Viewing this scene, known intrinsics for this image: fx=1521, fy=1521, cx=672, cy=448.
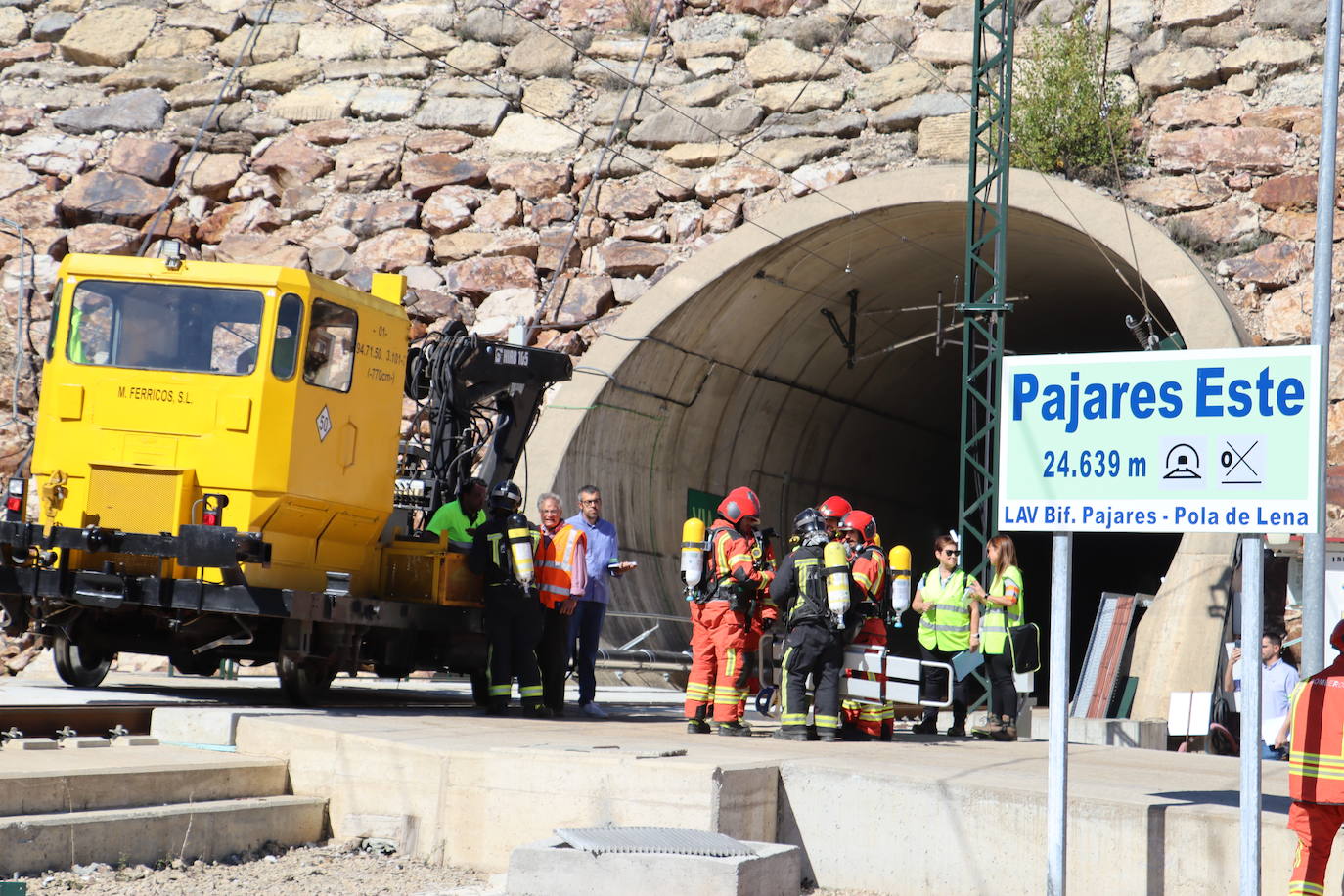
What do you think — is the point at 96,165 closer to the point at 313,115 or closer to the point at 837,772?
the point at 313,115

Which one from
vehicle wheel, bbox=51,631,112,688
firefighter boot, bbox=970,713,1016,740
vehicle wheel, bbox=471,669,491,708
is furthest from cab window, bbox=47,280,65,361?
firefighter boot, bbox=970,713,1016,740

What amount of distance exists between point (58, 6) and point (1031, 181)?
14006 millimetres

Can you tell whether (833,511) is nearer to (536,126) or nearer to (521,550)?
(521,550)

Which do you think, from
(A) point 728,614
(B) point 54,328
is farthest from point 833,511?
(B) point 54,328

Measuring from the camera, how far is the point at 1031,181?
16828 millimetres

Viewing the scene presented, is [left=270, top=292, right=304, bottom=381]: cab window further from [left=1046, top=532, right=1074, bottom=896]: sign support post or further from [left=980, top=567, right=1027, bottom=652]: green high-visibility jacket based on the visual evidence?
[left=1046, top=532, right=1074, bottom=896]: sign support post

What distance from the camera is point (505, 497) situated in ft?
37.2

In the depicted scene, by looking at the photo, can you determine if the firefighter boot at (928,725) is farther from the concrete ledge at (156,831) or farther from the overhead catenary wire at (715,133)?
the overhead catenary wire at (715,133)

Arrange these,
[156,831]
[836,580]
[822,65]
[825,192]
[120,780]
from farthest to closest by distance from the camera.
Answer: [822,65], [825,192], [836,580], [120,780], [156,831]

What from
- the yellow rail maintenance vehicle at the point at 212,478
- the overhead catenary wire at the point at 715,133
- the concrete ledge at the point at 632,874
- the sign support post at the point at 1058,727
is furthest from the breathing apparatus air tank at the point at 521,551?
the overhead catenary wire at the point at 715,133

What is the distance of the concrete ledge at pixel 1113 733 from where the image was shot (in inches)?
523

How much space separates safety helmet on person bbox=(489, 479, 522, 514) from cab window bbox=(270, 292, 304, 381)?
1717 millimetres

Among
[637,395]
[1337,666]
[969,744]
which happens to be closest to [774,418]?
[637,395]

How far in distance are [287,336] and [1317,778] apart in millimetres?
7566
